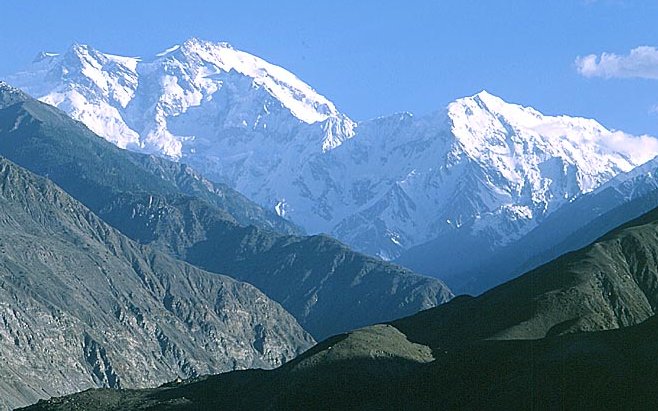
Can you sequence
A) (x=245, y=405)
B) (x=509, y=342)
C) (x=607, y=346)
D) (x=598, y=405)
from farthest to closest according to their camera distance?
(x=245, y=405)
(x=509, y=342)
(x=607, y=346)
(x=598, y=405)

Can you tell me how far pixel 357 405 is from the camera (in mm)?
180625

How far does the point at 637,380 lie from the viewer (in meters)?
156

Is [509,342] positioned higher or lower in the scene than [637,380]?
higher

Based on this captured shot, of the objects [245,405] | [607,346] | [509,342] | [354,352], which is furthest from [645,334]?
[245,405]

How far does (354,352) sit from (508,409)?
4712cm

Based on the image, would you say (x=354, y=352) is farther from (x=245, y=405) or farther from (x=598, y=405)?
(x=598, y=405)

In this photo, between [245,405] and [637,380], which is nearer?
[637,380]

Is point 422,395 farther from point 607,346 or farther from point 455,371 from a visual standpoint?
point 607,346

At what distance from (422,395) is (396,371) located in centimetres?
2313

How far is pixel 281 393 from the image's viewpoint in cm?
18850

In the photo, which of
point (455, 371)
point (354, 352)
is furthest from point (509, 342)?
point (354, 352)

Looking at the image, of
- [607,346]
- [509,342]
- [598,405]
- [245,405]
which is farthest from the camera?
[245,405]

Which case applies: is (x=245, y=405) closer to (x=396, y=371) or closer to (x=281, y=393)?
(x=281, y=393)

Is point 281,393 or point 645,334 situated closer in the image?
point 645,334
